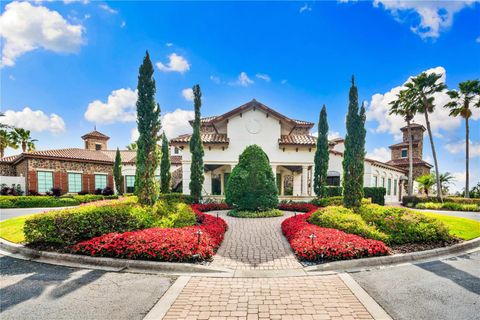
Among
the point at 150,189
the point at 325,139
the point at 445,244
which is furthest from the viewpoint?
the point at 325,139

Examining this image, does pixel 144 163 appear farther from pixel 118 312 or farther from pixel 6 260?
pixel 118 312

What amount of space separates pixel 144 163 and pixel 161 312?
Answer: 23.8 ft

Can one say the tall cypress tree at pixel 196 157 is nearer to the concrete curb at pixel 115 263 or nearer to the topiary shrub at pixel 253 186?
the topiary shrub at pixel 253 186

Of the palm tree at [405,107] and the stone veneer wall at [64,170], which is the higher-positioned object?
the palm tree at [405,107]

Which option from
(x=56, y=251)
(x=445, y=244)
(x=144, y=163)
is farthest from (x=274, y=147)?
(x=56, y=251)

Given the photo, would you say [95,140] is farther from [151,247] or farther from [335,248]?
[335,248]

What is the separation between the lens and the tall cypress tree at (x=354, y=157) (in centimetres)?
1138

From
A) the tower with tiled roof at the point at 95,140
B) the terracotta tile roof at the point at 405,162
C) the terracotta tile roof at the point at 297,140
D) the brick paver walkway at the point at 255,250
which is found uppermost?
the tower with tiled roof at the point at 95,140

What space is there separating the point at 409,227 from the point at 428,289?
11.7 ft

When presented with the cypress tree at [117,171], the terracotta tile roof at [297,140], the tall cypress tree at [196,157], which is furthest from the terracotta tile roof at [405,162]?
the cypress tree at [117,171]

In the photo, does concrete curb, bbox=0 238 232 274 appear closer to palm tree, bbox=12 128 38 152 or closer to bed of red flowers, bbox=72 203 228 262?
bed of red flowers, bbox=72 203 228 262

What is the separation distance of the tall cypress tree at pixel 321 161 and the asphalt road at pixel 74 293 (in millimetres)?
15505

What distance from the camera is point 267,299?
4.29 metres

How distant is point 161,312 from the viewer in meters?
3.86
